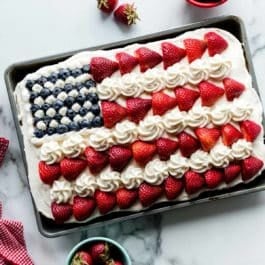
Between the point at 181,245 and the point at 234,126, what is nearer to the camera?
the point at 234,126

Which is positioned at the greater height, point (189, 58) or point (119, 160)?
point (189, 58)

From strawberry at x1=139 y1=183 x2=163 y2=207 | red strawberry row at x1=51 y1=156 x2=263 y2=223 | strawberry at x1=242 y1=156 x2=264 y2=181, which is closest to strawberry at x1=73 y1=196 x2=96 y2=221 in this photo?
red strawberry row at x1=51 y1=156 x2=263 y2=223

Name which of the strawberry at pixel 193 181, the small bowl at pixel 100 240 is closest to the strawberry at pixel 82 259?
the small bowl at pixel 100 240

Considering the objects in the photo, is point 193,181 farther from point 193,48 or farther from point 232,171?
point 193,48

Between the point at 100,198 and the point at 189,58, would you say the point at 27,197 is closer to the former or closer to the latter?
the point at 100,198

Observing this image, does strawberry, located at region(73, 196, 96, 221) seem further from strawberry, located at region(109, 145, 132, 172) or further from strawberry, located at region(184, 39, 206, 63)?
strawberry, located at region(184, 39, 206, 63)

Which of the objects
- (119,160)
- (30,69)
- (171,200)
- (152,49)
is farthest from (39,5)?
(171,200)

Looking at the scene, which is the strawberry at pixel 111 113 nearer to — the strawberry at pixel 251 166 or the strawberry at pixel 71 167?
the strawberry at pixel 71 167

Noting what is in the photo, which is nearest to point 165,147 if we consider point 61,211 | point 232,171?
point 232,171
